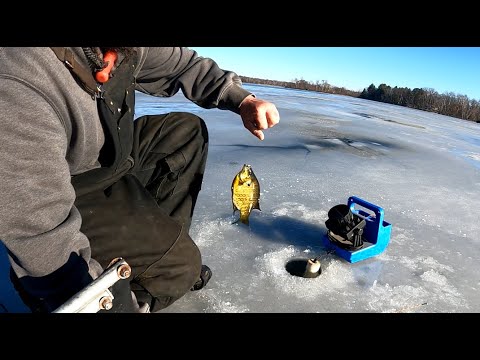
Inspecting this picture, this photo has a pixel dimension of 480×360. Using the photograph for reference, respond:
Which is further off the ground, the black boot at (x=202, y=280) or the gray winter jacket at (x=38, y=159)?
the gray winter jacket at (x=38, y=159)

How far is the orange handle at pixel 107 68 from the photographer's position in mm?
1421

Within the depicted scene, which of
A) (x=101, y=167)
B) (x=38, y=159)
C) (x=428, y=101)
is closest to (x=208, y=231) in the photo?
(x=101, y=167)

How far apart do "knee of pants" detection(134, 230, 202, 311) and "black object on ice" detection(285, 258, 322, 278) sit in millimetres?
639

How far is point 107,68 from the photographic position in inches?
57.5

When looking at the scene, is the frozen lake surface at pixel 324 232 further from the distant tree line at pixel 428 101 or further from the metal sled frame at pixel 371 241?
the distant tree line at pixel 428 101

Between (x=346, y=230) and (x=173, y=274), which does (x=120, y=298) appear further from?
(x=346, y=230)

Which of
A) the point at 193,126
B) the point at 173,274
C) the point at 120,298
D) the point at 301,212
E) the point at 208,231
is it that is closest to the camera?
the point at 120,298

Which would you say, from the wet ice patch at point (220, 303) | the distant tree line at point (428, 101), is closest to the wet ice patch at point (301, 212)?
the wet ice patch at point (220, 303)

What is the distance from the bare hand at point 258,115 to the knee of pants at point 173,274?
2.49 ft

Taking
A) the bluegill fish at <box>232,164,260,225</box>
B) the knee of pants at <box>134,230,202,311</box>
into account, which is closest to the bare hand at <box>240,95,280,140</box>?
the bluegill fish at <box>232,164,260,225</box>

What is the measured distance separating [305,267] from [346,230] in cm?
37

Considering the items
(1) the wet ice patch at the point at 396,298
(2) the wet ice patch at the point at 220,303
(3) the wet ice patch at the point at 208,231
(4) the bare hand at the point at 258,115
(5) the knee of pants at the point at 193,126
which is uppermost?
(4) the bare hand at the point at 258,115
